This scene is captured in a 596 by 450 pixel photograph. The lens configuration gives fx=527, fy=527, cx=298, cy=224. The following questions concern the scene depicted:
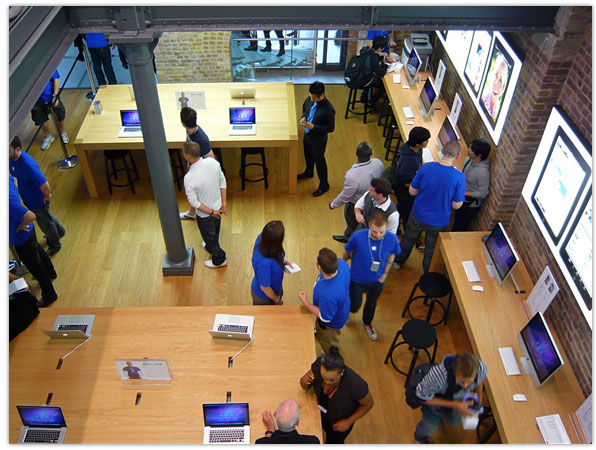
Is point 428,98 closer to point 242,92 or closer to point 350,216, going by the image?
point 350,216

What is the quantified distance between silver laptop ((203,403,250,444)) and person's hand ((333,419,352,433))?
0.65 meters

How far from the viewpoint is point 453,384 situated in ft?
12.1

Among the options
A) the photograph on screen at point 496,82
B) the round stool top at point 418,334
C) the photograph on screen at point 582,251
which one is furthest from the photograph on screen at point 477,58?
the round stool top at point 418,334

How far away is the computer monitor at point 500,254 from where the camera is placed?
4842 millimetres

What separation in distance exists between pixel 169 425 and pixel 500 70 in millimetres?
4707

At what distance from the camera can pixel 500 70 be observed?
5.58 m

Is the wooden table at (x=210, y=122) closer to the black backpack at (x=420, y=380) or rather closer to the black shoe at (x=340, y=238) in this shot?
the black shoe at (x=340, y=238)

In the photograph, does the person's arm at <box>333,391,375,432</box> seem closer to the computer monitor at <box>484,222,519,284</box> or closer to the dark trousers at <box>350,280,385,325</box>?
the dark trousers at <box>350,280,385,325</box>

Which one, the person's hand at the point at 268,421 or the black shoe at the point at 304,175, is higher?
the person's hand at the point at 268,421

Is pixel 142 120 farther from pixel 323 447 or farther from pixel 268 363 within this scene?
pixel 323 447

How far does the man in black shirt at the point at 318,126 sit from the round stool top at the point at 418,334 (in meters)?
2.92

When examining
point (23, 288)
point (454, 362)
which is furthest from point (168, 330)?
point (454, 362)

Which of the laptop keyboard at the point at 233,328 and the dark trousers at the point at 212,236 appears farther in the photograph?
the dark trousers at the point at 212,236

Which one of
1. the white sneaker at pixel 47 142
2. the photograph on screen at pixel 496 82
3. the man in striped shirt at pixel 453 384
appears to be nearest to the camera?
the man in striped shirt at pixel 453 384
